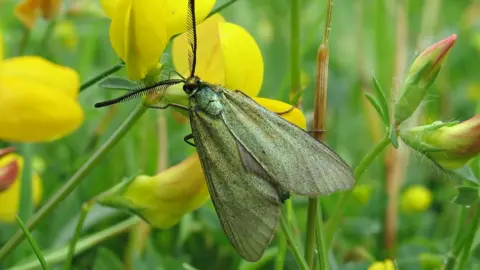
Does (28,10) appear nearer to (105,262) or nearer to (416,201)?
(105,262)

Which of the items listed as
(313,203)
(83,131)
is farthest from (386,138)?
(83,131)

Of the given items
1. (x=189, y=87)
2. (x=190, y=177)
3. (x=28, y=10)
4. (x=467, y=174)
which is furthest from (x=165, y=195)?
(x=28, y=10)

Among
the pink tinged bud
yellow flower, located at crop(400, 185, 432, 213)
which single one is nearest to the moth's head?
the pink tinged bud

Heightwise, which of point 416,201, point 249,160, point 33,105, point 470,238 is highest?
point 33,105

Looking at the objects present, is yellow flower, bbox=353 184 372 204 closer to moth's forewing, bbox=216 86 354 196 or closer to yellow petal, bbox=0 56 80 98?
moth's forewing, bbox=216 86 354 196

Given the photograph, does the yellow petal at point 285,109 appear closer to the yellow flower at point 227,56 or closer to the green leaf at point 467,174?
the yellow flower at point 227,56

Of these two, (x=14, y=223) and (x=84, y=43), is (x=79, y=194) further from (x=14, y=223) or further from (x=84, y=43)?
(x=84, y=43)
